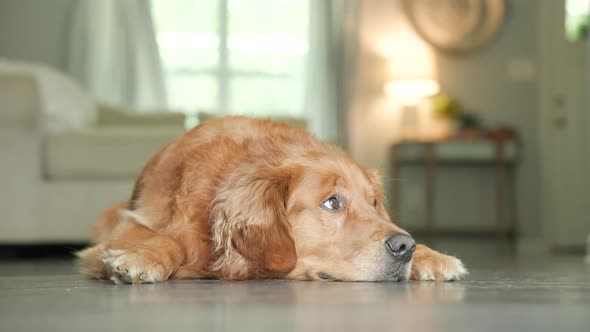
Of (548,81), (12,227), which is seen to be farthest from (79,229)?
(548,81)

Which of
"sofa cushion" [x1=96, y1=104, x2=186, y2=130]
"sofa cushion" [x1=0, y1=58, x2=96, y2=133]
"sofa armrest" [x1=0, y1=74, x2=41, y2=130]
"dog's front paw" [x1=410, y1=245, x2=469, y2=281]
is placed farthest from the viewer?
"sofa cushion" [x1=96, y1=104, x2=186, y2=130]

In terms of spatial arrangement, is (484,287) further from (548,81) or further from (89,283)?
(548,81)

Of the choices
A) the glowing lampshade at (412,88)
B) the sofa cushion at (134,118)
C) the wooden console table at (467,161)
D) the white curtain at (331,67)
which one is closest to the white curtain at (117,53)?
the white curtain at (331,67)

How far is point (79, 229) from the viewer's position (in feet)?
14.7

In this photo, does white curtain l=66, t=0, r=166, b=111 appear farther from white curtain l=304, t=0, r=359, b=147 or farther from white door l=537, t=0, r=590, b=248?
white door l=537, t=0, r=590, b=248

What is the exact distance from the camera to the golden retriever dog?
215cm

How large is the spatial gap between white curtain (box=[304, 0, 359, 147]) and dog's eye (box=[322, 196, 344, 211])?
7.17 meters

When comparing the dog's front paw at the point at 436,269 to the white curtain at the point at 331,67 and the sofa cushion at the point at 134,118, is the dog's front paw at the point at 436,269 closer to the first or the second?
the sofa cushion at the point at 134,118

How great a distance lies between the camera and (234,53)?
9.64 meters

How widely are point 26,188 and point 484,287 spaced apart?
9.97 feet

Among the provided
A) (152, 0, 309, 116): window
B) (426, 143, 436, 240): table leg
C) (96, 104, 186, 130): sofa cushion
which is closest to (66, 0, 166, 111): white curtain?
(152, 0, 309, 116): window

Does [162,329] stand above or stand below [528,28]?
below

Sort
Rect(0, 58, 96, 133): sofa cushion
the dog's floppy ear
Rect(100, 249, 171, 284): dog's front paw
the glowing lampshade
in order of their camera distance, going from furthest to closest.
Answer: the glowing lampshade < Rect(0, 58, 96, 133): sofa cushion < the dog's floppy ear < Rect(100, 249, 171, 284): dog's front paw

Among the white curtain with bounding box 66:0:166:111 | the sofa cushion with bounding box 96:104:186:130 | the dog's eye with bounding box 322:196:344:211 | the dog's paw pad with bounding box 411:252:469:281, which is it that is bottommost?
the dog's paw pad with bounding box 411:252:469:281
